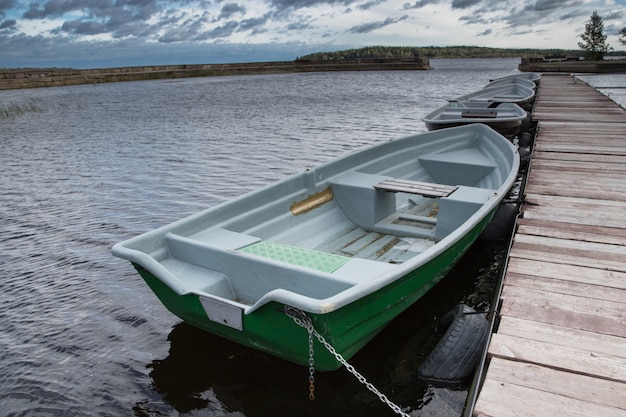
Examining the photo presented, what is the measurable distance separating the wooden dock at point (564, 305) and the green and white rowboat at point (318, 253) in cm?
61

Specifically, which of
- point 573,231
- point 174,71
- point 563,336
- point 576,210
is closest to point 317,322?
point 563,336

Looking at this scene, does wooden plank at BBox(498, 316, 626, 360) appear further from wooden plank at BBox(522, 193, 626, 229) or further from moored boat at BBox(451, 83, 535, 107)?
moored boat at BBox(451, 83, 535, 107)

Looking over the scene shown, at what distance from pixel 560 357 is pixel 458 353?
1.07 meters

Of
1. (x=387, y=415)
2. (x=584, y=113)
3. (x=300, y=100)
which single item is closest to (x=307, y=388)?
(x=387, y=415)

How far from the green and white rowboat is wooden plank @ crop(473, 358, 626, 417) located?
1.01 meters

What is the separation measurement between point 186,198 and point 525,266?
7.49 metres

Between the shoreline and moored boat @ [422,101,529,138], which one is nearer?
moored boat @ [422,101,529,138]

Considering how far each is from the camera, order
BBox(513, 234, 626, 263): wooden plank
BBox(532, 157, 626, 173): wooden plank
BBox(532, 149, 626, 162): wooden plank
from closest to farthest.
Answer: BBox(513, 234, 626, 263): wooden plank → BBox(532, 157, 626, 173): wooden plank → BBox(532, 149, 626, 162): wooden plank

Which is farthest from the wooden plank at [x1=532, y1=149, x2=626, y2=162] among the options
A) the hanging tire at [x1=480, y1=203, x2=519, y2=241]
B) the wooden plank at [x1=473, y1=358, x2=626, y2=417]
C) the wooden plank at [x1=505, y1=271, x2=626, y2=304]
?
the wooden plank at [x1=473, y1=358, x2=626, y2=417]

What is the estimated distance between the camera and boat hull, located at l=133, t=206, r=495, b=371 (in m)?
3.46

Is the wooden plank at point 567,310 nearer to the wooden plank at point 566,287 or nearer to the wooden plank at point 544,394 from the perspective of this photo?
the wooden plank at point 566,287

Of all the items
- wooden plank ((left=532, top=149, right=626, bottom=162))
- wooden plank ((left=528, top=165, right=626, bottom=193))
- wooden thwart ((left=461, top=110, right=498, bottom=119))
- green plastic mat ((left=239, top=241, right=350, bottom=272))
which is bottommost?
wooden plank ((left=528, top=165, right=626, bottom=193))

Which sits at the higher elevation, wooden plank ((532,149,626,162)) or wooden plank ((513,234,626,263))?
wooden plank ((532,149,626,162))

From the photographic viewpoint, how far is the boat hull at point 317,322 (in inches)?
136
